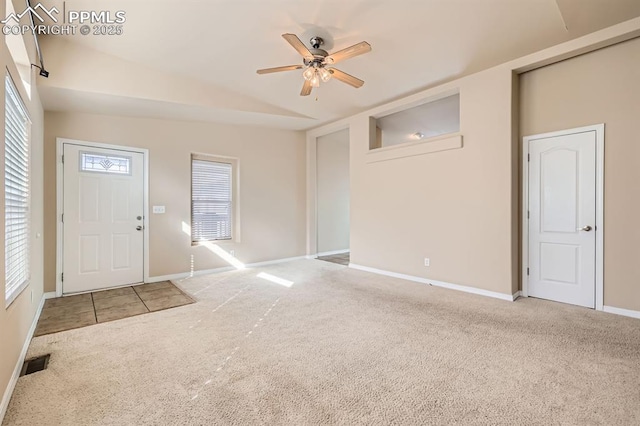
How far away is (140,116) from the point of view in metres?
4.73

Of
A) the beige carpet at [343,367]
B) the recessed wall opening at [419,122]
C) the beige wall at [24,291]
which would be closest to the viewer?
the beige carpet at [343,367]

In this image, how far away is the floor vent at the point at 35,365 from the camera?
7.32 feet

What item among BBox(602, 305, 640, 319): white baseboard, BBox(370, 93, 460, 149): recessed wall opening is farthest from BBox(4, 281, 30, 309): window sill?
BBox(602, 305, 640, 319): white baseboard

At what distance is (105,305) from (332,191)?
505 cm

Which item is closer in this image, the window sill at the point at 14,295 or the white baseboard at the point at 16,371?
the white baseboard at the point at 16,371

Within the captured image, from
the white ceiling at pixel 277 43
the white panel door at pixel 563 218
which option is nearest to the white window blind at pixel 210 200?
the white ceiling at pixel 277 43

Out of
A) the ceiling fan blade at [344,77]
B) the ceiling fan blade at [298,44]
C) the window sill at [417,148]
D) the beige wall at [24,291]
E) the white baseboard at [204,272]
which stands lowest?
the white baseboard at [204,272]

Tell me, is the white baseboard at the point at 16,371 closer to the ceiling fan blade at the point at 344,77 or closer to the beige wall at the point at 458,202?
the ceiling fan blade at the point at 344,77

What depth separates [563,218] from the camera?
3.63 metres

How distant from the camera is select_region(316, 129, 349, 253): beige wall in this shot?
7.16 m

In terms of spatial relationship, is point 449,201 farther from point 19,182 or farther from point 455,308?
point 19,182

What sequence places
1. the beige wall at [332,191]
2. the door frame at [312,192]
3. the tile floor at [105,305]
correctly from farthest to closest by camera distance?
1. the beige wall at [332,191]
2. the door frame at [312,192]
3. the tile floor at [105,305]

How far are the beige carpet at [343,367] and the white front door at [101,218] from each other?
174cm

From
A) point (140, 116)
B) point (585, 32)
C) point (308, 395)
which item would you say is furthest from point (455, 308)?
point (140, 116)
